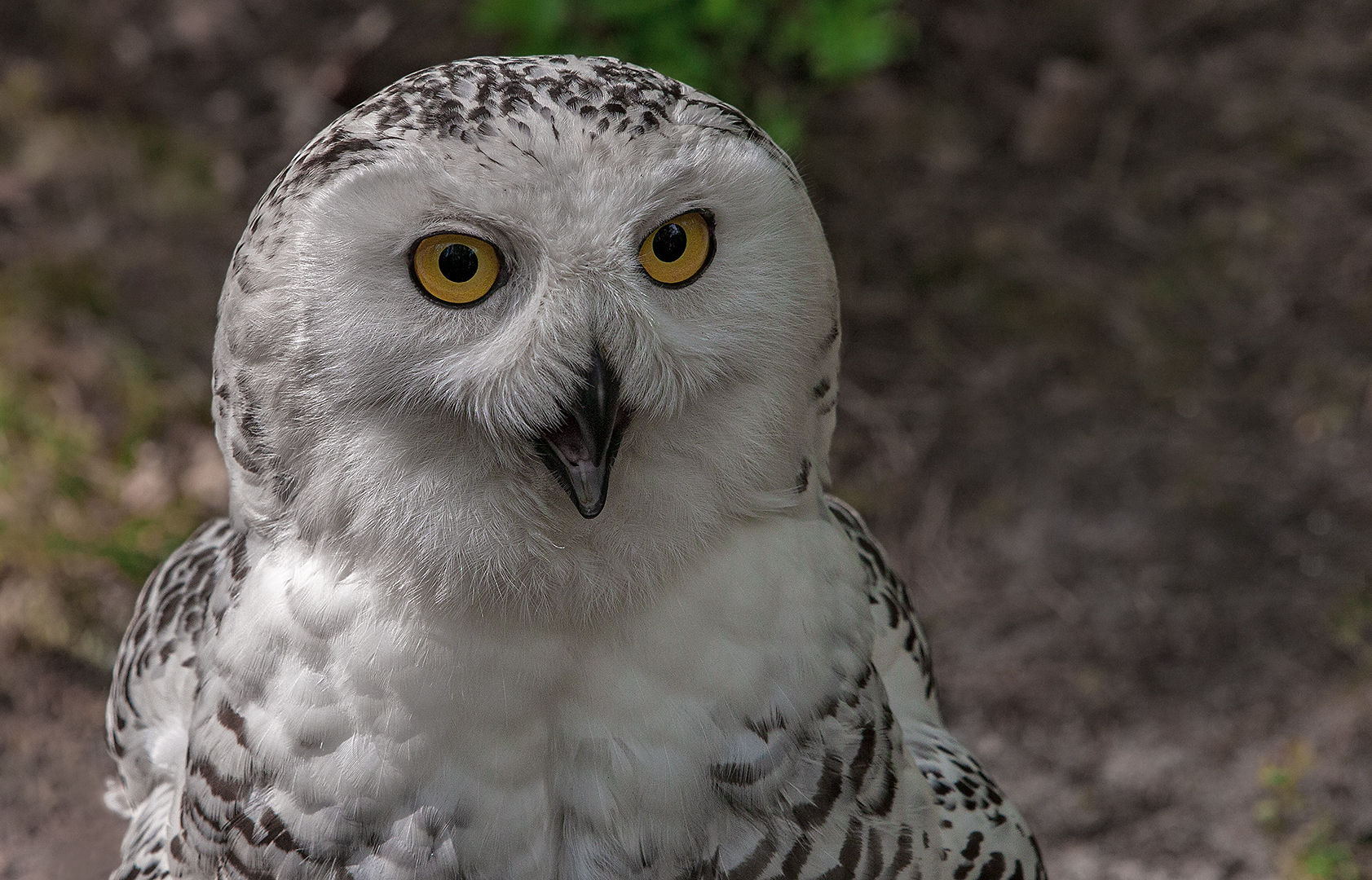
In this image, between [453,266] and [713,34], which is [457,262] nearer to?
[453,266]

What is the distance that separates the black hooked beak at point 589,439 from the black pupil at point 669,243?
0.40 ft

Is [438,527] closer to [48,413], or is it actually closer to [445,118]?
[445,118]

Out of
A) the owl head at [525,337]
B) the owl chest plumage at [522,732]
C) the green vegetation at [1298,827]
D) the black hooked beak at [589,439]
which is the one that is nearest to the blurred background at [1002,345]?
→ the green vegetation at [1298,827]

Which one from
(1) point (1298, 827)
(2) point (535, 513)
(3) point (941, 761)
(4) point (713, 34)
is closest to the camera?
(2) point (535, 513)

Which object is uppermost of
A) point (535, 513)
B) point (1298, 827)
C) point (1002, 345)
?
point (535, 513)

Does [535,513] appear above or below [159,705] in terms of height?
above

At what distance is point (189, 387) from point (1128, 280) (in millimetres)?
2733

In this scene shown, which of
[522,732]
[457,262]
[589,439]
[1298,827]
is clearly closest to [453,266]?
[457,262]

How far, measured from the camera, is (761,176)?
4.52 feet

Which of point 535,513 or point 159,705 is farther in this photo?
point 159,705

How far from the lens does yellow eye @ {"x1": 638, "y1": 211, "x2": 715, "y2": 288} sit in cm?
134

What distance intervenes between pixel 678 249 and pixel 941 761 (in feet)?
3.19

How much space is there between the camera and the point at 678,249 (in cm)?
136

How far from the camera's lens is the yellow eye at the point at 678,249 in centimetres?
134
